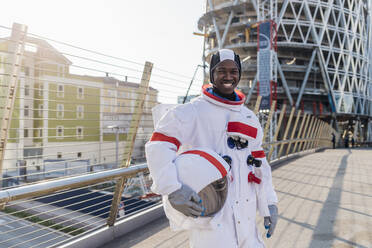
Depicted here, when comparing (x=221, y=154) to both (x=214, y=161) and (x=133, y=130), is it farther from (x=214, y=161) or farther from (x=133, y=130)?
(x=133, y=130)

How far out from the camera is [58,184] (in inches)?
104

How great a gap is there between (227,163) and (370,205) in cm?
429

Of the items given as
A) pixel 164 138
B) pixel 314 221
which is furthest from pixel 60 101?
pixel 314 221

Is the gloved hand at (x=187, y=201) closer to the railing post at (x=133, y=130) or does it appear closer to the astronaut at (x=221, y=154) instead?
the astronaut at (x=221, y=154)

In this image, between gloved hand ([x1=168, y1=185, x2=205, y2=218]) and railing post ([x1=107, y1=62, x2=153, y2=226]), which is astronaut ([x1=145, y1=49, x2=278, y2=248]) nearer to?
gloved hand ([x1=168, y1=185, x2=205, y2=218])

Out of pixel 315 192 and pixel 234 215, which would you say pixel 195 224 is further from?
pixel 315 192

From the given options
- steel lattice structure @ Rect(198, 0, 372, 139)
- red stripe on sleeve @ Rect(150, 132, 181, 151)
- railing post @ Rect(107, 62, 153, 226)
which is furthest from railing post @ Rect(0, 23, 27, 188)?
steel lattice structure @ Rect(198, 0, 372, 139)

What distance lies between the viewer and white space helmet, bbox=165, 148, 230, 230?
5.71ft

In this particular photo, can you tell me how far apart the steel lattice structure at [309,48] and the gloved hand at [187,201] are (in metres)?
39.7

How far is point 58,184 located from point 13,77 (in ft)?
3.22

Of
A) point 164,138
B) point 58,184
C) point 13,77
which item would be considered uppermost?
point 13,77

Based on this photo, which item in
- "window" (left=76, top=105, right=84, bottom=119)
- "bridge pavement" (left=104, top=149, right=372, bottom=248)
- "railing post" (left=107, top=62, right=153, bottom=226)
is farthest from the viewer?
"railing post" (left=107, top=62, right=153, bottom=226)

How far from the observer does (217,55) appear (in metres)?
2.22

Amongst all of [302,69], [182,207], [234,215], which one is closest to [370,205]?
[234,215]
